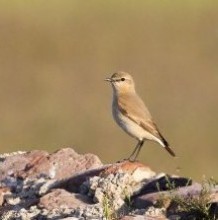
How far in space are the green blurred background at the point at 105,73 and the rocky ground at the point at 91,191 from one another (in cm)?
834

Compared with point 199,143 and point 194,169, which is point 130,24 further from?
point 194,169

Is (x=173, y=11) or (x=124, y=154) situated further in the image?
(x=173, y=11)

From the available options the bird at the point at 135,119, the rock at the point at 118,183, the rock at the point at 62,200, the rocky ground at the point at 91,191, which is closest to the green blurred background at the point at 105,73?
the bird at the point at 135,119

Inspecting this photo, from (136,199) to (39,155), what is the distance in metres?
1.62

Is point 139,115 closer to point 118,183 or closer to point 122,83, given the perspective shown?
point 122,83

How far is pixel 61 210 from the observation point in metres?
8.48

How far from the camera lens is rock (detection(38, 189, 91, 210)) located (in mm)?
8645

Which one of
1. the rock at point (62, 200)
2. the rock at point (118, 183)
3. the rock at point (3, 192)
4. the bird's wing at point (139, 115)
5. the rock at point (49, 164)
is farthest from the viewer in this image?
the bird's wing at point (139, 115)

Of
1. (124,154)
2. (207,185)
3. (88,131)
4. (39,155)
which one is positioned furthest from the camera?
(88,131)

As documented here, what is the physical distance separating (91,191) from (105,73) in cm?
2208

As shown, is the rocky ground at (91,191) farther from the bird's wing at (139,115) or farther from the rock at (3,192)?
the bird's wing at (139,115)

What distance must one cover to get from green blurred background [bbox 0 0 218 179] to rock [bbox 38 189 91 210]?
9.26m

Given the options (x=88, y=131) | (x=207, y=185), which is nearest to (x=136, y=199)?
(x=207, y=185)

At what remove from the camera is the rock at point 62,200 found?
865 centimetres
